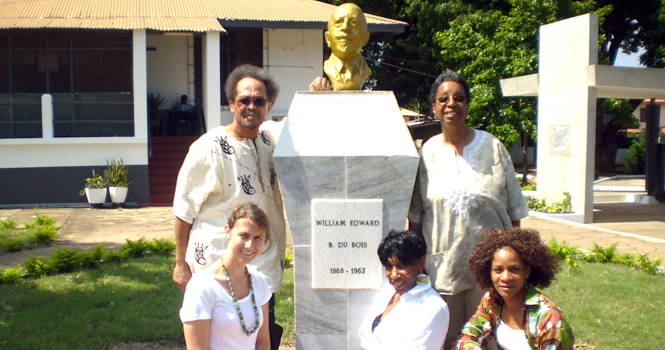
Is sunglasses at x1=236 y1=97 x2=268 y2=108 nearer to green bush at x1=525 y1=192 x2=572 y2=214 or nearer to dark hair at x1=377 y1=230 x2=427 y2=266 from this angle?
dark hair at x1=377 y1=230 x2=427 y2=266

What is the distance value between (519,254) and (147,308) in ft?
10.7

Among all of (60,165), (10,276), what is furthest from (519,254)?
(60,165)

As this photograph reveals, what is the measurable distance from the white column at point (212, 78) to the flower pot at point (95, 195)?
2564mm

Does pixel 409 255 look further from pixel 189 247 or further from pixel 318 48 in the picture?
pixel 318 48

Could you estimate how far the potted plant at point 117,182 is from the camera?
11.4 metres

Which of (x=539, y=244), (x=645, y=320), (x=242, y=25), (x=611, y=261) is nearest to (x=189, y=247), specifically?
(x=539, y=244)

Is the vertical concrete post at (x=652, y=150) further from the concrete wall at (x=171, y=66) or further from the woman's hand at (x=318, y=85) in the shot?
the woman's hand at (x=318, y=85)

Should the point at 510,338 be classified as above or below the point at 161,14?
below

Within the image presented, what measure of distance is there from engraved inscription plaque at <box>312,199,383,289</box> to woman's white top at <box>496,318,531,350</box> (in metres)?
0.63

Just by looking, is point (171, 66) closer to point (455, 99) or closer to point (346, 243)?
point (346, 243)

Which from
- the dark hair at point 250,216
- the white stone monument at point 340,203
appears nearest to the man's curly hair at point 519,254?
the white stone monument at point 340,203

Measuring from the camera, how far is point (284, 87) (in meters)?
14.7

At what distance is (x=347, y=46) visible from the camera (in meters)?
3.29

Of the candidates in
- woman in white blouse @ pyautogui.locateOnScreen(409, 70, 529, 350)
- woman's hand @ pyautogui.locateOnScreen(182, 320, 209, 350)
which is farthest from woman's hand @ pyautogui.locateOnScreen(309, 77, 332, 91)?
woman's hand @ pyautogui.locateOnScreen(182, 320, 209, 350)
